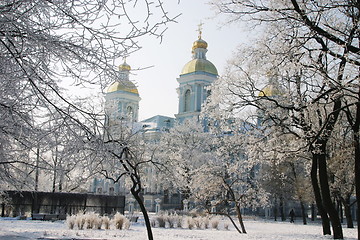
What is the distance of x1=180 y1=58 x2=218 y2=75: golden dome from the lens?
177ft

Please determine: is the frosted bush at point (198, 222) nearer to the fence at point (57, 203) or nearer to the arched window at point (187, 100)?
the fence at point (57, 203)

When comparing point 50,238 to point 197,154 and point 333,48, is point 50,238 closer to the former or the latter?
point 333,48

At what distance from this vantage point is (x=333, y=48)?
13.0 m

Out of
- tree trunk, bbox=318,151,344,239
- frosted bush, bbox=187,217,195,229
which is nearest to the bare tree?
tree trunk, bbox=318,151,344,239

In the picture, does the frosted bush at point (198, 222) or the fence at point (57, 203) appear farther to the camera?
the fence at point (57, 203)

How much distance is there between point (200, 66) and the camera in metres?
53.9

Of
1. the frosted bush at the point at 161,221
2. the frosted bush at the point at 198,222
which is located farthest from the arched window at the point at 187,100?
the frosted bush at the point at 198,222

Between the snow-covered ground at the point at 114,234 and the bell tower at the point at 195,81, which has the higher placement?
the bell tower at the point at 195,81

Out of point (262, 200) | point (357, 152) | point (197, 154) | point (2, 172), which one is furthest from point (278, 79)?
point (197, 154)

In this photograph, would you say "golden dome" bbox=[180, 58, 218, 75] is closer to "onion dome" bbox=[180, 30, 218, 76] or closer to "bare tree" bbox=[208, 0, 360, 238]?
"onion dome" bbox=[180, 30, 218, 76]

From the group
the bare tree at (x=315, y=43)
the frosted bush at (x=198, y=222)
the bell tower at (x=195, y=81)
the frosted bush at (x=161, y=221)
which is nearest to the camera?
the bare tree at (x=315, y=43)

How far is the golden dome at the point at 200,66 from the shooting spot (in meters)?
53.9

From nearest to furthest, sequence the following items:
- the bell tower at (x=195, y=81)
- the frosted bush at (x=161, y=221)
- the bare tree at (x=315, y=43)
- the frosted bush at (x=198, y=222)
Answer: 1. the bare tree at (x=315, y=43)
2. the frosted bush at (x=198, y=222)
3. the frosted bush at (x=161, y=221)
4. the bell tower at (x=195, y=81)

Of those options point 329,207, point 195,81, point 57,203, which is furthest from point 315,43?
point 195,81
